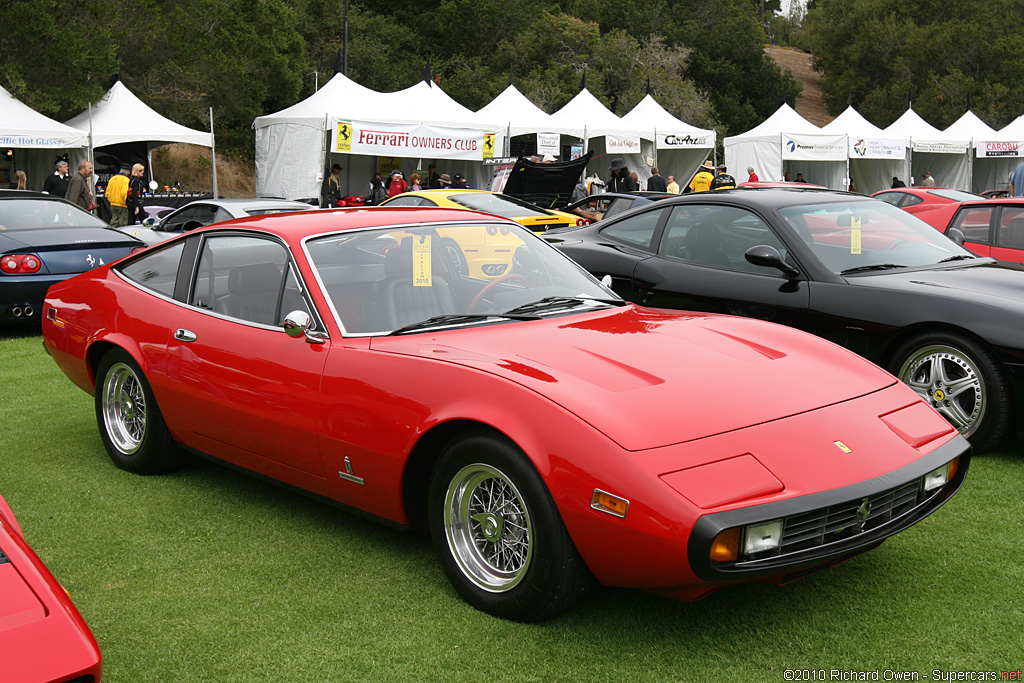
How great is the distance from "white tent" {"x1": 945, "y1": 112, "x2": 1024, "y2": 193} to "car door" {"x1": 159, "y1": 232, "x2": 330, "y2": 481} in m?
32.7

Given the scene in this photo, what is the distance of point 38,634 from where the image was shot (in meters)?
1.78

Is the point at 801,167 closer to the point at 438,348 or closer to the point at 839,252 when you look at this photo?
the point at 839,252

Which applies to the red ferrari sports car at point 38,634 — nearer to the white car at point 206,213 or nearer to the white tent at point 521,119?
the white car at point 206,213

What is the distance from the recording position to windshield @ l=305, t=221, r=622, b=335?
3.79 meters

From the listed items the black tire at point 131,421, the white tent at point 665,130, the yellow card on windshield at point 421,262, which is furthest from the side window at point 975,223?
the white tent at point 665,130

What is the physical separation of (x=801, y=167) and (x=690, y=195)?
28.9 m

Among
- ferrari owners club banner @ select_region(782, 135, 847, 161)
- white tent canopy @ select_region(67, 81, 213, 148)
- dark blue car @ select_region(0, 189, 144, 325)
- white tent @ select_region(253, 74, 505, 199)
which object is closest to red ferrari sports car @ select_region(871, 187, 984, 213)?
white tent @ select_region(253, 74, 505, 199)

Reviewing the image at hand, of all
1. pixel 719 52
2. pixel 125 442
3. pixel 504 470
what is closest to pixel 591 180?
pixel 125 442

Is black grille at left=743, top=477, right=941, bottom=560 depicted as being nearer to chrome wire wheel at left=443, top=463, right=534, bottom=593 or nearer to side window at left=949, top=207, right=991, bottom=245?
chrome wire wheel at left=443, top=463, right=534, bottom=593

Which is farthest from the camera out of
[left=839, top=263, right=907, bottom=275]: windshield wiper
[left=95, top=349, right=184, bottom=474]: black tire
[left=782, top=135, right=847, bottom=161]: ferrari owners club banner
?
[left=782, top=135, right=847, bottom=161]: ferrari owners club banner

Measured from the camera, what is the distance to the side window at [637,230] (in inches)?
261

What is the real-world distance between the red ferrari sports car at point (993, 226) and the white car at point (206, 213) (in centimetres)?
646

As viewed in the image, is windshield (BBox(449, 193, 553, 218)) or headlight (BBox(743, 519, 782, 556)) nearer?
headlight (BBox(743, 519, 782, 556))

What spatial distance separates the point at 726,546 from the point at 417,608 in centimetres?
117
